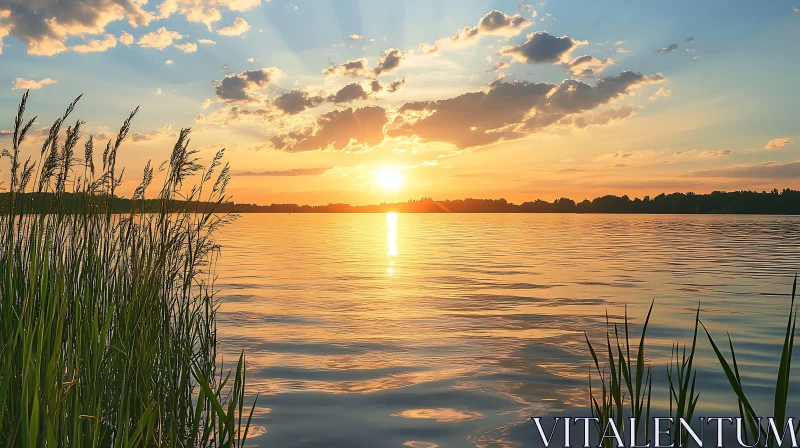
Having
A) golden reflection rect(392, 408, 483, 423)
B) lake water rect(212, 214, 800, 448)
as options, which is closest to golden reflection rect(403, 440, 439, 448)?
lake water rect(212, 214, 800, 448)

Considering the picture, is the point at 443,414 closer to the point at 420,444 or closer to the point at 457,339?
the point at 420,444

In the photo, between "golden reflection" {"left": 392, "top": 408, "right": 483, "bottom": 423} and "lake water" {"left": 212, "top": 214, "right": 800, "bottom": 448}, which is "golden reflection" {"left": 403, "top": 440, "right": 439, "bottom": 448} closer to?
"lake water" {"left": 212, "top": 214, "right": 800, "bottom": 448}

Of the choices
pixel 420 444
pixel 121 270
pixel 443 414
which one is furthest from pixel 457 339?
pixel 121 270

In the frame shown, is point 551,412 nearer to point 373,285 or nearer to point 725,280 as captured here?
point 373,285

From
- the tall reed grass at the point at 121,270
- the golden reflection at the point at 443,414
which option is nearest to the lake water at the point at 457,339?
the golden reflection at the point at 443,414

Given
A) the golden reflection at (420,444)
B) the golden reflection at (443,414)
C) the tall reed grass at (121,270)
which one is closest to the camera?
the tall reed grass at (121,270)

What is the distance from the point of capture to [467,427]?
7273mm

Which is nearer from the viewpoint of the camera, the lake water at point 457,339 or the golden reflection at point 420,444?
the golden reflection at point 420,444

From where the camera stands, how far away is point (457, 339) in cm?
1202

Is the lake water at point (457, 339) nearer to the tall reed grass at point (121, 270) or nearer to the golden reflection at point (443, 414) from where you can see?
the golden reflection at point (443, 414)

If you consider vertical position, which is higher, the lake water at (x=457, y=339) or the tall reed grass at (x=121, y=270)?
the tall reed grass at (x=121, y=270)

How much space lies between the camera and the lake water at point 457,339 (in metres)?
7.54

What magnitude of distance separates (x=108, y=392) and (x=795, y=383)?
9256mm

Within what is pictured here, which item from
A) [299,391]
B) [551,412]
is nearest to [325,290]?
[299,391]
